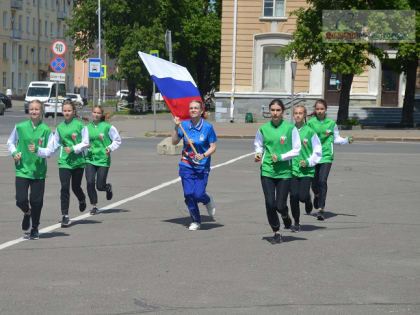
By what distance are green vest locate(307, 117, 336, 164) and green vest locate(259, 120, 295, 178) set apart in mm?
2352

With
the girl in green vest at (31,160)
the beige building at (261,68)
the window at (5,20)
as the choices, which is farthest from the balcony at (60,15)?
the girl in green vest at (31,160)

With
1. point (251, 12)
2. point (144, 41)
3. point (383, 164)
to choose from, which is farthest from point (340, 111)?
point (144, 41)

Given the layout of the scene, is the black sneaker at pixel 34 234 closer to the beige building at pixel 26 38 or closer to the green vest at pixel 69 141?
the green vest at pixel 69 141

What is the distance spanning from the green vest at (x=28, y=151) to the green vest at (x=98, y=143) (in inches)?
89.8

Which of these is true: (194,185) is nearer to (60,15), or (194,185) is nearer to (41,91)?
(41,91)

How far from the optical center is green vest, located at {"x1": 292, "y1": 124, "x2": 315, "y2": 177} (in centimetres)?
1042

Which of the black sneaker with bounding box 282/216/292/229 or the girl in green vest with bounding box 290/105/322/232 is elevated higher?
the girl in green vest with bounding box 290/105/322/232

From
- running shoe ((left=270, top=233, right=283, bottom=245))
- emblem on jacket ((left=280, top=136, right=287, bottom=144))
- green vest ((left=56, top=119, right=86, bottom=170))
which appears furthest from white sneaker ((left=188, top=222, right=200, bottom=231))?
emblem on jacket ((left=280, top=136, right=287, bottom=144))

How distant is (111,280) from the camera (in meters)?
7.27

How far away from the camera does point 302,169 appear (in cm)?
1043

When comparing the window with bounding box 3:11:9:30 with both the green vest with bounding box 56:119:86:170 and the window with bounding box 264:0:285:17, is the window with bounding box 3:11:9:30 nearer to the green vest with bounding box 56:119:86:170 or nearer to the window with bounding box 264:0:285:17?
the window with bounding box 264:0:285:17

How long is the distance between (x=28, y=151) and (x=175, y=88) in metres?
2.69

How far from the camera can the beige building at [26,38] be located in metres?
95.1

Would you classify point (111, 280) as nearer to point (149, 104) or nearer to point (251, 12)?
point (251, 12)
